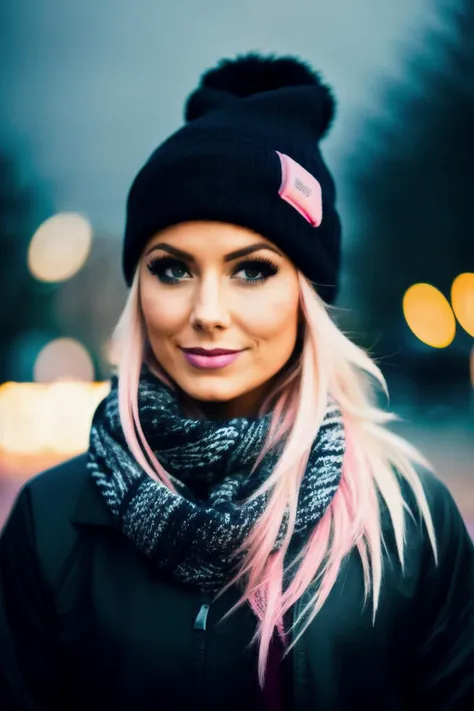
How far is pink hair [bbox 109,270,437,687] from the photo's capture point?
995 millimetres

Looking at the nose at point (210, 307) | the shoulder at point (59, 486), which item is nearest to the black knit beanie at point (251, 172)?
the nose at point (210, 307)

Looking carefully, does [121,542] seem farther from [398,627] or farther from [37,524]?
[398,627]

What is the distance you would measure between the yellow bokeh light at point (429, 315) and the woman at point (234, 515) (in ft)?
8.03

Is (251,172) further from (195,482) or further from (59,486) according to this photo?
(59,486)

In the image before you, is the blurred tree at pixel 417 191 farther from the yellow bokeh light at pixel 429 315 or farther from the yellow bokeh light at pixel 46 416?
the yellow bokeh light at pixel 46 416

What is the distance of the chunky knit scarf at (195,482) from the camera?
3.16 feet

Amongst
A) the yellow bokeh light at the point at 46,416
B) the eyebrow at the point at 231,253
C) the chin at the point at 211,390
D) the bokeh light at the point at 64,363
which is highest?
the eyebrow at the point at 231,253

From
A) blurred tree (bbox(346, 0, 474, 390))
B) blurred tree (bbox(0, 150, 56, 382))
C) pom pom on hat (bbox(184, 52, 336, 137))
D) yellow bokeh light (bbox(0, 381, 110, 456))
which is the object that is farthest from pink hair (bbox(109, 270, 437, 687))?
blurred tree (bbox(0, 150, 56, 382))

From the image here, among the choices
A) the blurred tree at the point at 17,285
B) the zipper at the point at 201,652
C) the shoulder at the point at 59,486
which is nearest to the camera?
the zipper at the point at 201,652

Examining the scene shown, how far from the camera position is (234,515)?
38.0 inches

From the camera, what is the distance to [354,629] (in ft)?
3.28

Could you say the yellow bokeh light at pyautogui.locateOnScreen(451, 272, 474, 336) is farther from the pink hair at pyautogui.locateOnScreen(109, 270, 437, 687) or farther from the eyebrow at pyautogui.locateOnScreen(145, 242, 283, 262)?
the eyebrow at pyautogui.locateOnScreen(145, 242, 283, 262)

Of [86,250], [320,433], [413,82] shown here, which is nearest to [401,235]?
[413,82]

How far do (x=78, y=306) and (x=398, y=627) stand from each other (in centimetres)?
262
